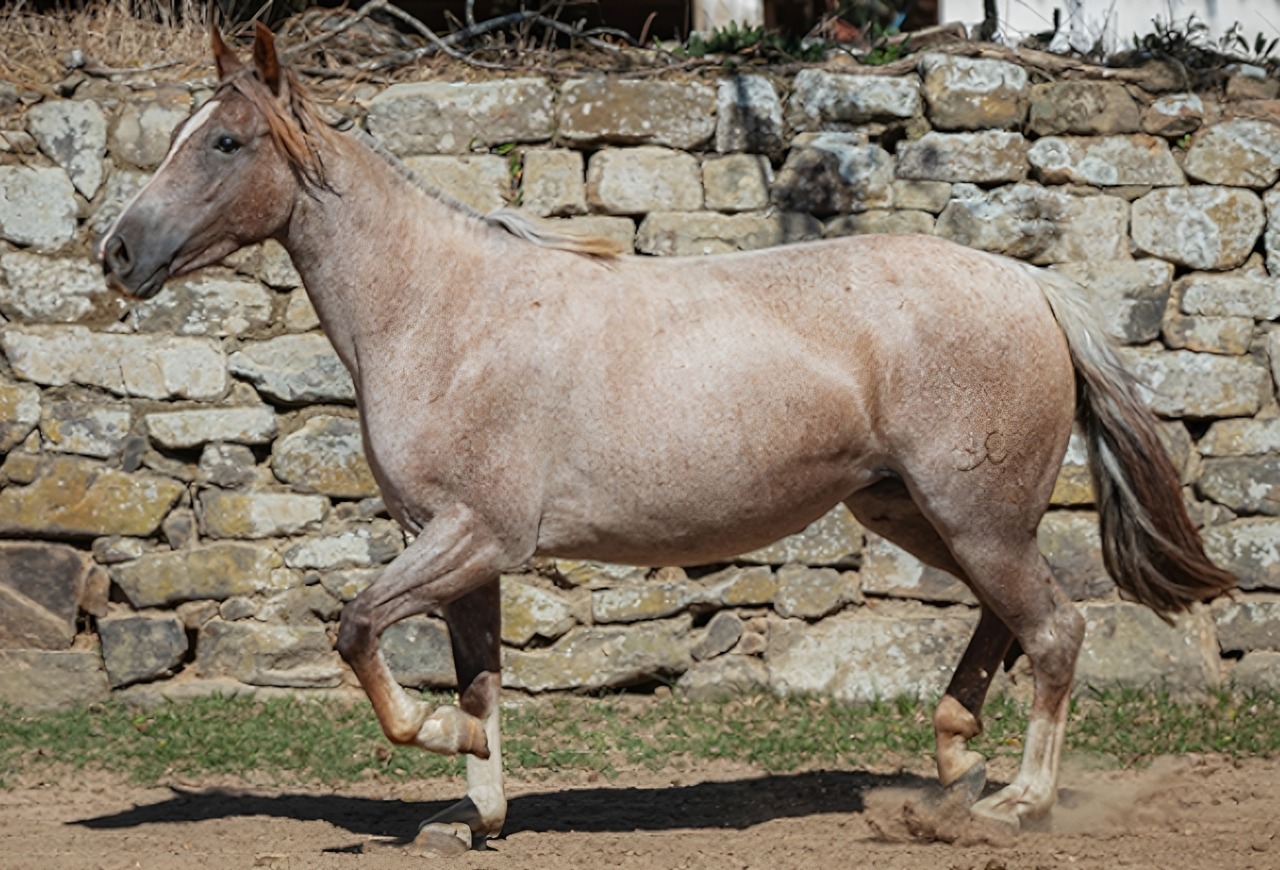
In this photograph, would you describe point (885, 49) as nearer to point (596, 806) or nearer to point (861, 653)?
point (861, 653)

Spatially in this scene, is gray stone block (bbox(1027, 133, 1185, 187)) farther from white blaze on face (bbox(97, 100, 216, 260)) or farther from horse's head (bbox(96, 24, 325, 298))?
white blaze on face (bbox(97, 100, 216, 260))

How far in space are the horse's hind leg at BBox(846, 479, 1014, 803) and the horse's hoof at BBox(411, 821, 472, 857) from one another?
4.96 ft

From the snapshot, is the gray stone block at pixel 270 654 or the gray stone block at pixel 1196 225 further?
the gray stone block at pixel 1196 225

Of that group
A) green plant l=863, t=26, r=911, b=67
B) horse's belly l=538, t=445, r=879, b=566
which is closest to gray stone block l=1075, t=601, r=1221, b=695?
horse's belly l=538, t=445, r=879, b=566

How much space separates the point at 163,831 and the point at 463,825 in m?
1.03

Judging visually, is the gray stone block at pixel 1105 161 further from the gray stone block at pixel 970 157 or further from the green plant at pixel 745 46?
the green plant at pixel 745 46

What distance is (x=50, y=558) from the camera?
605 cm

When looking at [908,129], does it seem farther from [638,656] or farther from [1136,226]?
[638,656]

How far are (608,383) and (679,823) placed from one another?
5.17 feet

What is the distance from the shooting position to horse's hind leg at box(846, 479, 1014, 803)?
4.58 metres

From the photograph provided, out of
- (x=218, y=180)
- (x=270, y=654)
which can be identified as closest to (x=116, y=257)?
(x=218, y=180)

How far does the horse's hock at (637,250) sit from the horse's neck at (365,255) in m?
1.85

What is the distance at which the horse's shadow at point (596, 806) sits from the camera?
477 cm

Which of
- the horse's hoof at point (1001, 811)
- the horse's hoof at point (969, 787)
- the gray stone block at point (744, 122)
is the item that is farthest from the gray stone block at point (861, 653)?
the gray stone block at point (744, 122)
